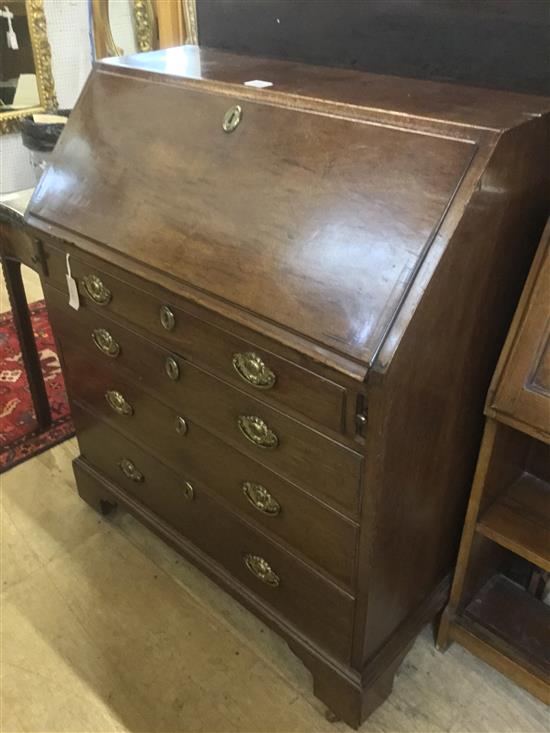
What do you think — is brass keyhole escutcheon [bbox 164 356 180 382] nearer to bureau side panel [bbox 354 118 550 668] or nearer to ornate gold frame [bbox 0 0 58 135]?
bureau side panel [bbox 354 118 550 668]

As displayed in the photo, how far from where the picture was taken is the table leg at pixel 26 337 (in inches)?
69.9

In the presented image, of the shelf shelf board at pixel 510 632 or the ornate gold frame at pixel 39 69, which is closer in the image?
the shelf shelf board at pixel 510 632

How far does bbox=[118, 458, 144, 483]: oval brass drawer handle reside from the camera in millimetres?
1535

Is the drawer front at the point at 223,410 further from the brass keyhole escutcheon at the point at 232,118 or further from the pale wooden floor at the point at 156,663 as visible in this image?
the pale wooden floor at the point at 156,663

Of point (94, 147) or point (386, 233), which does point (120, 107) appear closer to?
point (94, 147)

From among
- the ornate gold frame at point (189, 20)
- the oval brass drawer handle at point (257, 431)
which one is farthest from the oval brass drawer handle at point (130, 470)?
the ornate gold frame at point (189, 20)

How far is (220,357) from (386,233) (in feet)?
1.11

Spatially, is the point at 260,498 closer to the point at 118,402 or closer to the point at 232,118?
the point at 118,402

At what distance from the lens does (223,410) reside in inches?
45.0

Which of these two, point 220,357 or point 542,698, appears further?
point 542,698

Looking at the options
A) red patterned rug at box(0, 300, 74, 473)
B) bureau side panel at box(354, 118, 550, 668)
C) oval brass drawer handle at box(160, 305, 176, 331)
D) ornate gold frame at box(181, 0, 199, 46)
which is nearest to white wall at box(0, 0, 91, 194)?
ornate gold frame at box(181, 0, 199, 46)

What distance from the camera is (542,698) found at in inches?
50.5

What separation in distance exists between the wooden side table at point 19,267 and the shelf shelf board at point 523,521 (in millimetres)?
1038

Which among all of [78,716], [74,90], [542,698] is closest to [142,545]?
[78,716]
